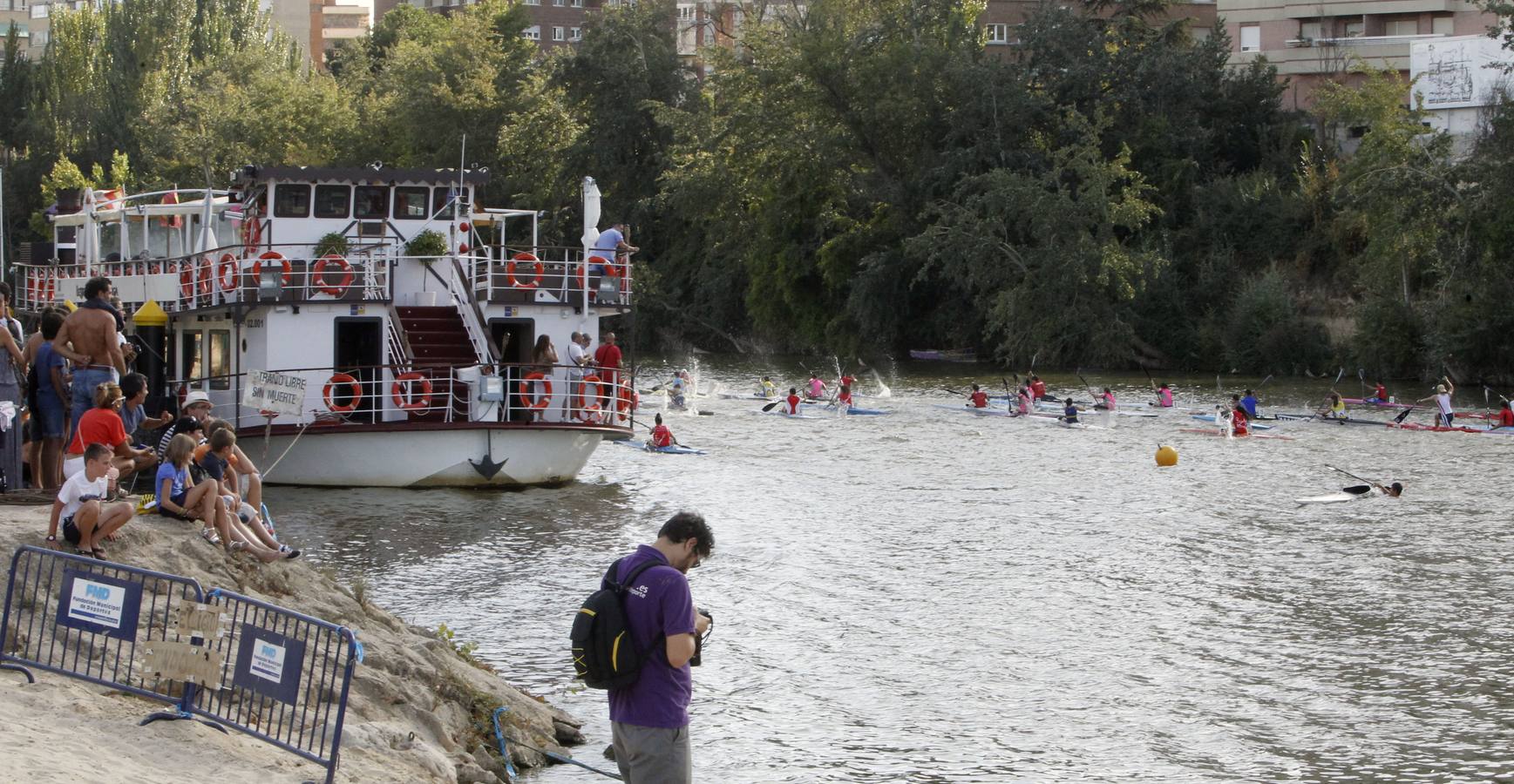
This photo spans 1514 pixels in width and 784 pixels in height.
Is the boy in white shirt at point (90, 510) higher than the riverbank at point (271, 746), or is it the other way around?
the boy in white shirt at point (90, 510)

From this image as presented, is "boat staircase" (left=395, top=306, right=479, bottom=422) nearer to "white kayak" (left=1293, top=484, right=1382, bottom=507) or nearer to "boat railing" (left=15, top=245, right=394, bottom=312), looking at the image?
"boat railing" (left=15, top=245, right=394, bottom=312)

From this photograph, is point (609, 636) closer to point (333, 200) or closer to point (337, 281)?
point (337, 281)

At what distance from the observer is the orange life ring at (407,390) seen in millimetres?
27234

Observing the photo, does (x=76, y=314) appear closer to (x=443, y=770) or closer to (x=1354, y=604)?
(x=443, y=770)

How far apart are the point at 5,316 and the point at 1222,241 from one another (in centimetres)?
5694

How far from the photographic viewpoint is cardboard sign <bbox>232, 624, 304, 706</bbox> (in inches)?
400

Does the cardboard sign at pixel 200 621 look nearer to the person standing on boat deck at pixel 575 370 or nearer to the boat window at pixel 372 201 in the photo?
the person standing on boat deck at pixel 575 370

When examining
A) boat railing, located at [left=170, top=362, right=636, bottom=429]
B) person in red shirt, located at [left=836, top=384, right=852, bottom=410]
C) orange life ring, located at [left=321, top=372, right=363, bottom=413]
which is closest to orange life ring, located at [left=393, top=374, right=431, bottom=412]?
boat railing, located at [left=170, top=362, right=636, bottom=429]

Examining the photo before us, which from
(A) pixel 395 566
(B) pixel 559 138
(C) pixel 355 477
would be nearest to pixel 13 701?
(A) pixel 395 566

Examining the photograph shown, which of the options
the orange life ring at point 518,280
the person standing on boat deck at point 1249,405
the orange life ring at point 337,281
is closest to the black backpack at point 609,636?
the orange life ring at point 337,281

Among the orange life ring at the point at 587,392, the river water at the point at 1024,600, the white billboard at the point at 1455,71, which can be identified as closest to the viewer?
the river water at the point at 1024,600

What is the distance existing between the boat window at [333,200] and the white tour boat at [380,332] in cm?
3

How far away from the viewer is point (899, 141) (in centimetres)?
7488

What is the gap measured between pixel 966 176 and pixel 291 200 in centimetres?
4080
